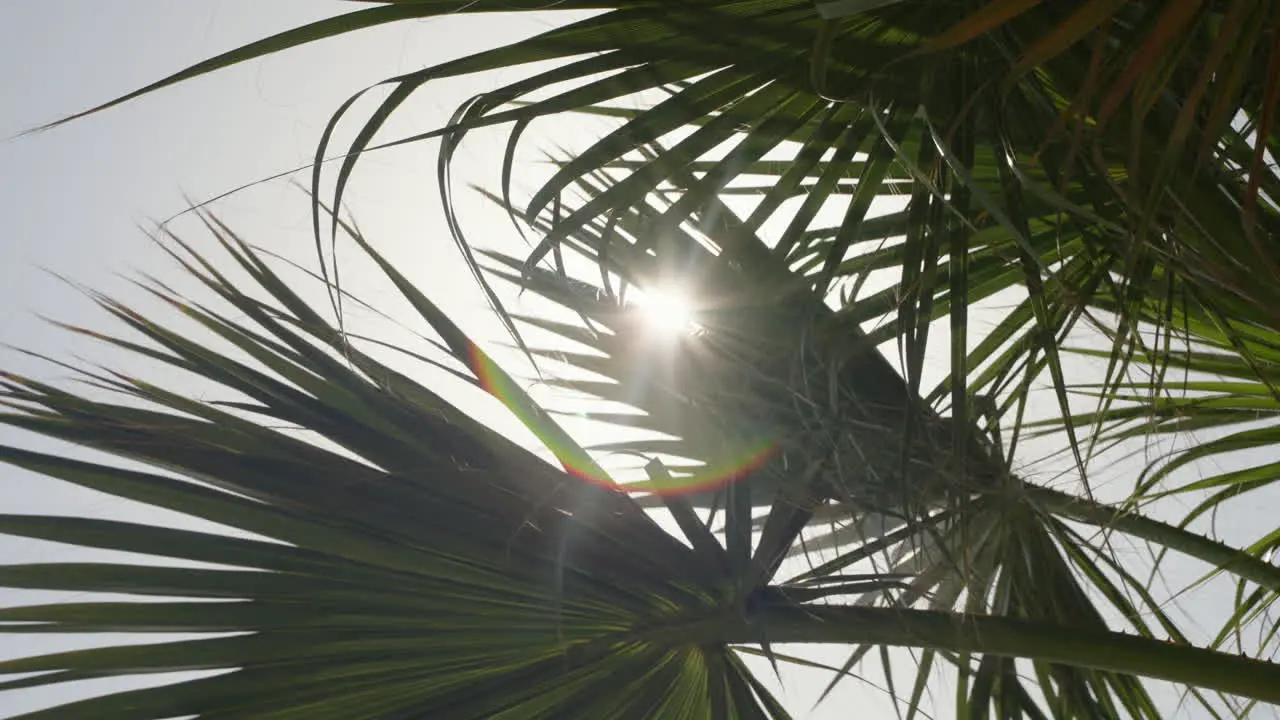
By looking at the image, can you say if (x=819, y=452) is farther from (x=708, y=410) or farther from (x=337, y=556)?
(x=337, y=556)

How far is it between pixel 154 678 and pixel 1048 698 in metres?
1.27

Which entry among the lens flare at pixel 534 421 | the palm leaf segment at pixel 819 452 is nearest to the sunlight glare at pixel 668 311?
the palm leaf segment at pixel 819 452

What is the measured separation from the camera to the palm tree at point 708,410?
2.73ft

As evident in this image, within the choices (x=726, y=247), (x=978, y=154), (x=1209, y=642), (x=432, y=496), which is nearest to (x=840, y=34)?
(x=726, y=247)

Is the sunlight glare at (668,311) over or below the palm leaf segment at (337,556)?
over

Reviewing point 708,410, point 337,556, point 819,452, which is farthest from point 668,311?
point 337,556

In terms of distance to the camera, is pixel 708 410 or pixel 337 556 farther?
pixel 708 410

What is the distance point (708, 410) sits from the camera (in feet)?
3.93

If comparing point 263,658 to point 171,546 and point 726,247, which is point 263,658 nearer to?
point 171,546

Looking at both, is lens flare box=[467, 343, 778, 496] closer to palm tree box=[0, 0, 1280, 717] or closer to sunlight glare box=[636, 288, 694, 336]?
palm tree box=[0, 0, 1280, 717]

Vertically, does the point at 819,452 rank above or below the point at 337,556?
above

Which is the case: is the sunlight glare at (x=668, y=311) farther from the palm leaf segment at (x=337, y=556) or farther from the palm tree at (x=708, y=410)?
the palm leaf segment at (x=337, y=556)

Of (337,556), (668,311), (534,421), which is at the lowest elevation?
(337,556)

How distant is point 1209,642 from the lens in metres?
1.57
